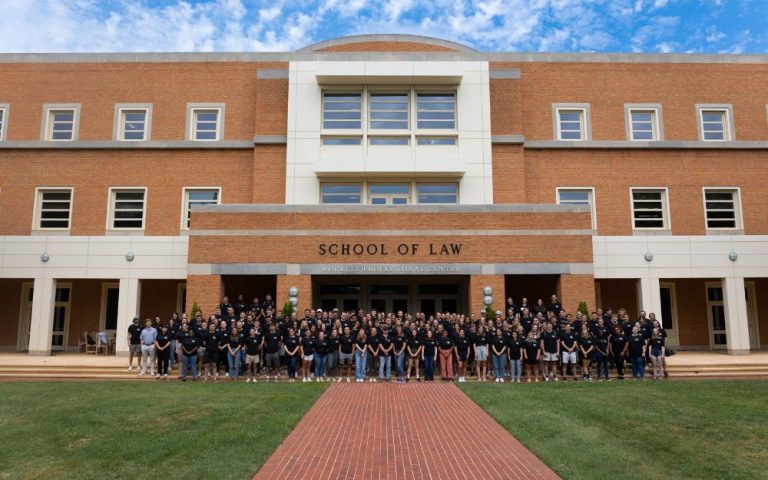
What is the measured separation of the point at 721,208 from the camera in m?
24.9

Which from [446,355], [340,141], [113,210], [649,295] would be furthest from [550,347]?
[113,210]

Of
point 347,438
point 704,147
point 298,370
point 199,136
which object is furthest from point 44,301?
point 704,147

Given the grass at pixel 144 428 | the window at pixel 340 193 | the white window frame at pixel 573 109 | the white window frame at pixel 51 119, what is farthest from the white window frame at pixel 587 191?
the white window frame at pixel 51 119

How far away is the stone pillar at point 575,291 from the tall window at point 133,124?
20.4 m

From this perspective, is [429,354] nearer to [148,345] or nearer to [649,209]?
[148,345]

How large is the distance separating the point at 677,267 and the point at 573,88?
31.8ft

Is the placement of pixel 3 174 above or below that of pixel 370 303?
above

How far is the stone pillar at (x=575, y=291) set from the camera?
803 inches

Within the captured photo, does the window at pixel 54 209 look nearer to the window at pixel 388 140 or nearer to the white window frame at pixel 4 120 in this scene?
the white window frame at pixel 4 120

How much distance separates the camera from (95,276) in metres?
23.3

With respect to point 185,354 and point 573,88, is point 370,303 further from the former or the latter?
point 573,88

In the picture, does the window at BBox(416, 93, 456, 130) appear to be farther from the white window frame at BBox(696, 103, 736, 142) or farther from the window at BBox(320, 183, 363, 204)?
the white window frame at BBox(696, 103, 736, 142)

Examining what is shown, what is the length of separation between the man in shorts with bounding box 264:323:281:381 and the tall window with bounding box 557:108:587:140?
16.9 meters

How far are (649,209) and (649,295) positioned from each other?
4356 millimetres
